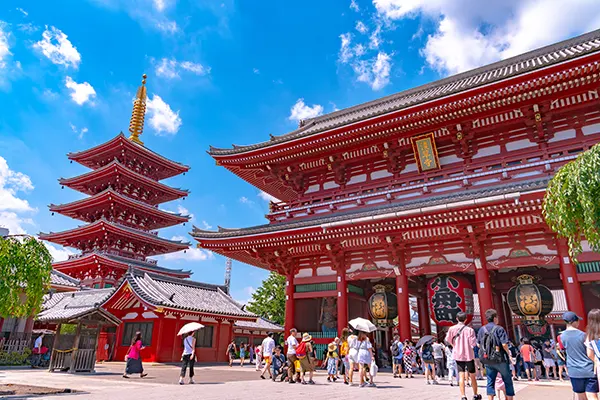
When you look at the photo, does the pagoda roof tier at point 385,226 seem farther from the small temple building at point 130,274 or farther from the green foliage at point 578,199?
the small temple building at point 130,274

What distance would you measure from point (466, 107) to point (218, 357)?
20842mm

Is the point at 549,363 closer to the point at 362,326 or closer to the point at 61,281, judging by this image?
the point at 362,326

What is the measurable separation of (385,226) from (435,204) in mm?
2101

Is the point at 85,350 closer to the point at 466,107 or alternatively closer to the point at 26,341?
the point at 26,341

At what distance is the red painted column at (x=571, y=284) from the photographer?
41.9ft

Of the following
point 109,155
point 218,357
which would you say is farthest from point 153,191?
point 218,357

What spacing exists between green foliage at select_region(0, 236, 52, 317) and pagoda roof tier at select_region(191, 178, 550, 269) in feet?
30.3

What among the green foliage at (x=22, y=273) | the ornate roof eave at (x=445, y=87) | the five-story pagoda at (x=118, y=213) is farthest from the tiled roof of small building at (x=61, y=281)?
the green foliage at (x=22, y=273)

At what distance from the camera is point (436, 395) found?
9289 mm

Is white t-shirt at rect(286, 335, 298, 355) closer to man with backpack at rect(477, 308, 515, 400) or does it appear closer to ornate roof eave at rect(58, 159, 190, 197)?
man with backpack at rect(477, 308, 515, 400)

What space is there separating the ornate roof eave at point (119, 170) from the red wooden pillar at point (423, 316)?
30583 mm

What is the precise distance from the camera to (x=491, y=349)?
7016mm

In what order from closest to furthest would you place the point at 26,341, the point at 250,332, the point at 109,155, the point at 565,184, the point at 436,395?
the point at 565,184 < the point at 436,395 < the point at 26,341 < the point at 250,332 < the point at 109,155

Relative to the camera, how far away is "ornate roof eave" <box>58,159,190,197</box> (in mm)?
38562
